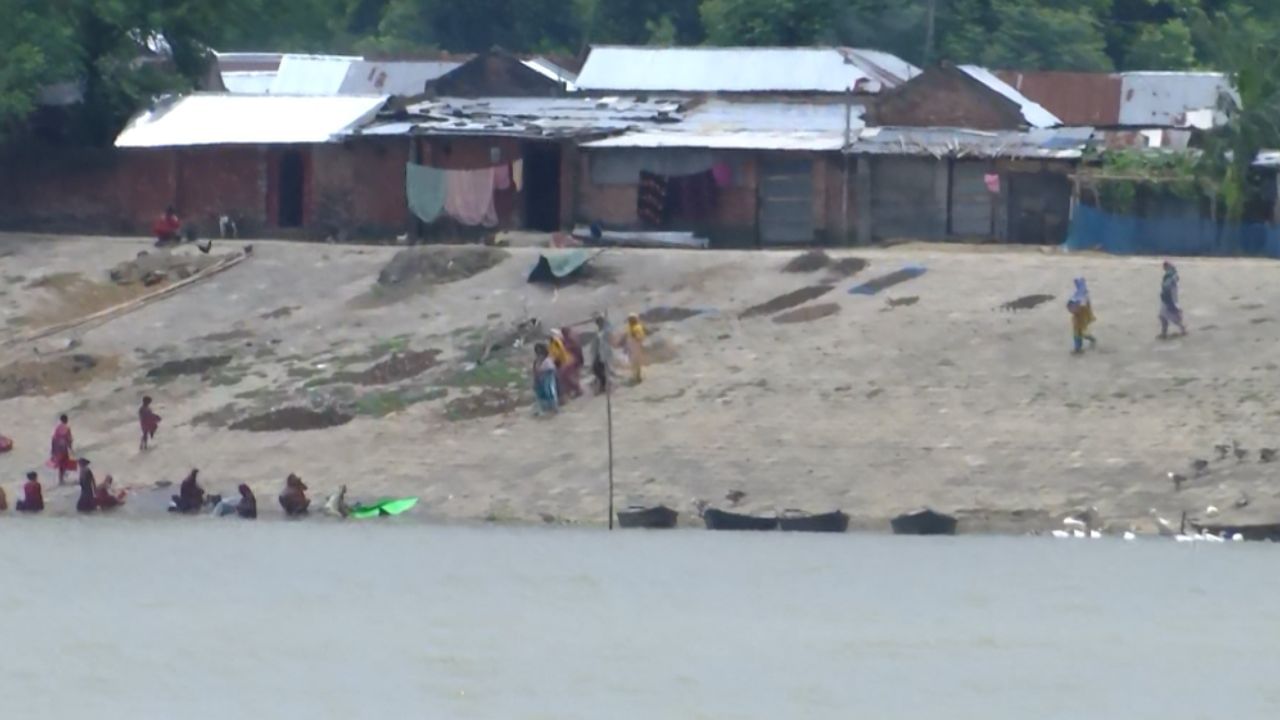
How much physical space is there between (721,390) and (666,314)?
356 cm

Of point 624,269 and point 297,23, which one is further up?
point 297,23

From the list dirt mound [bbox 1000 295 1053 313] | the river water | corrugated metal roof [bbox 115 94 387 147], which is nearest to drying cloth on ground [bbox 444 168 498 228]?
corrugated metal roof [bbox 115 94 387 147]

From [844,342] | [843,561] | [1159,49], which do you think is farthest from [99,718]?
[1159,49]

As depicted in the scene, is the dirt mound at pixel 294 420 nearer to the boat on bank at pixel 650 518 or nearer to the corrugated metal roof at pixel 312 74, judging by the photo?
the boat on bank at pixel 650 518

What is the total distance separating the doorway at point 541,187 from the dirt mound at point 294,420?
11674mm

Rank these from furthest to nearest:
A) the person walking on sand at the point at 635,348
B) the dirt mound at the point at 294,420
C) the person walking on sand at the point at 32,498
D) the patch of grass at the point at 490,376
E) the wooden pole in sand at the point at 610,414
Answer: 1. the patch of grass at the point at 490,376
2. the person walking on sand at the point at 635,348
3. the dirt mound at the point at 294,420
4. the person walking on sand at the point at 32,498
5. the wooden pole in sand at the point at 610,414

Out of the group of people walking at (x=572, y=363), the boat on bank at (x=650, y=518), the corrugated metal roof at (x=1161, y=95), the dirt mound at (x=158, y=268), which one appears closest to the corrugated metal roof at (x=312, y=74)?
the dirt mound at (x=158, y=268)

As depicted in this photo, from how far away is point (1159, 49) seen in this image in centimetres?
6694

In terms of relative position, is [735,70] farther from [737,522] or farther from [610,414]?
[737,522]

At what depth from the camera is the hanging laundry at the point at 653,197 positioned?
45.6 metres

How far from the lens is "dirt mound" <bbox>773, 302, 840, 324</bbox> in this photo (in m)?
37.2

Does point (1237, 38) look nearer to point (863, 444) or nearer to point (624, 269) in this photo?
point (624, 269)

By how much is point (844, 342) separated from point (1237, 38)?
441 inches

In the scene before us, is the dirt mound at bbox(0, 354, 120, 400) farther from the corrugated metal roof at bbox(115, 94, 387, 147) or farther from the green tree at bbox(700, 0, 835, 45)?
the green tree at bbox(700, 0, 835, 45)
